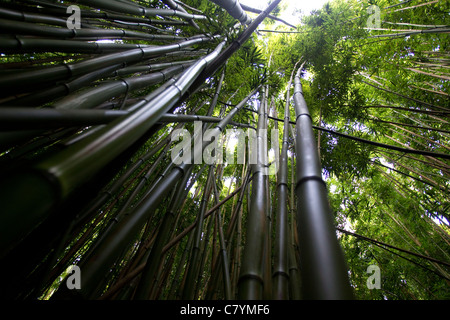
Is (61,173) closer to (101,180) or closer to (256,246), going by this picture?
(101,180)

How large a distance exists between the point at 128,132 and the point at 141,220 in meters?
0.45

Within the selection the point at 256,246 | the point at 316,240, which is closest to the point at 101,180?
the point at 256,246

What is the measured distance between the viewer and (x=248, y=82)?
2.58 metres

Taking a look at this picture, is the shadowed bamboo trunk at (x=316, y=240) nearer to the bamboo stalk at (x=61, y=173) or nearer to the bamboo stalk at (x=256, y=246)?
the bamboo stalk at (x=256, y=246)

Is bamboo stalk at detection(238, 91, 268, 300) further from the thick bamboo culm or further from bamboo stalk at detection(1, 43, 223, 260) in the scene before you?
bamboo stalk at detection(1, 43, 223, 260)

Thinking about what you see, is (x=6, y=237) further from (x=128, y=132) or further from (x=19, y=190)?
(x=128, y=132)

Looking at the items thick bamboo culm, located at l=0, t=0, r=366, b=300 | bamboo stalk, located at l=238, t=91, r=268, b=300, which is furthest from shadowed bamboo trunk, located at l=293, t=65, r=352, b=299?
bamboo stalk, located at l=238, t=91, r=268, b=300

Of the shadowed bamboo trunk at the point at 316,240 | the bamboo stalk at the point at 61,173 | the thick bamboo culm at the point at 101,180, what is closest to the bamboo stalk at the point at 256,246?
the thick bamboo culm at the point at 101,180

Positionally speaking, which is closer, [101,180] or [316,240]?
[316,240]

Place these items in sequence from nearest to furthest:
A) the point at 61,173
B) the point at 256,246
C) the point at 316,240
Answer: the point at 61,173 < the point at 316,240 < the point at 256,246

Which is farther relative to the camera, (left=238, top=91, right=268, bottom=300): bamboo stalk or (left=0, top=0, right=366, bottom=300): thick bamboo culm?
(left=238, top=91, right=268, bottom=300): bamboo stalk

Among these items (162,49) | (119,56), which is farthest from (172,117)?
(162,49)

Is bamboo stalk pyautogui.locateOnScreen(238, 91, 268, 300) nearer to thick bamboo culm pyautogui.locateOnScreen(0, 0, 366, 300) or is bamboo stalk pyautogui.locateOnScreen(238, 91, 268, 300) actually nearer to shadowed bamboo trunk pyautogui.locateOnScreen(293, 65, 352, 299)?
thick bamboo culm pyautogui.locateOnScreen(0, 0, 366, 300)

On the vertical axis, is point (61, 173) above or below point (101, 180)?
below
